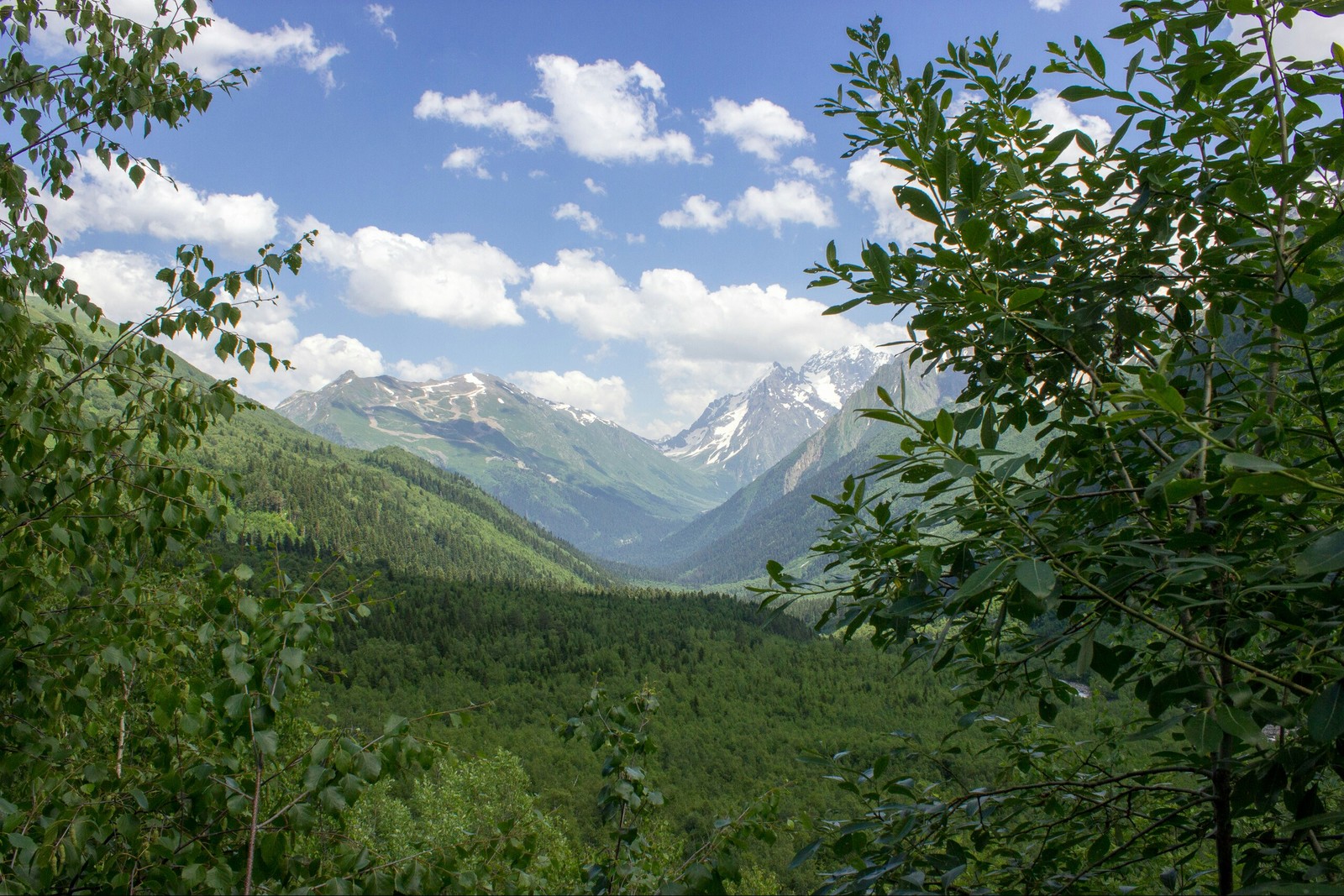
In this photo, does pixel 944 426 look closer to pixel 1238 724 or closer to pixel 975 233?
pixel 975 233

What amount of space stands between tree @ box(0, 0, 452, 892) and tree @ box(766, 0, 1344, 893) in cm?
194

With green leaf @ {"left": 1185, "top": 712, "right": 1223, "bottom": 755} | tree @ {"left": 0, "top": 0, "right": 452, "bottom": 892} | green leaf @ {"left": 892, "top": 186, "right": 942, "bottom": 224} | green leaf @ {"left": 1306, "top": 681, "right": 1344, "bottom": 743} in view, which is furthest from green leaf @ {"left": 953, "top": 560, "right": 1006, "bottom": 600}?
tree @ {"left": 0, "top": 0, "right": 452, "bottom": 892}

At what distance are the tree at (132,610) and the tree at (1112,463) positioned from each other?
6.35 feet

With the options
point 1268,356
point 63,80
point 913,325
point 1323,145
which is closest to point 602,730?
point 913,325

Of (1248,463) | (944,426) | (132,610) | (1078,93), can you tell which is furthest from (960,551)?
(132,610)

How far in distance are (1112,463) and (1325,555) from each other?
142cm

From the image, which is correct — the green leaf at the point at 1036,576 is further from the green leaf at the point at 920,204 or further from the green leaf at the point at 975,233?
the green leaf at the point at 920,204

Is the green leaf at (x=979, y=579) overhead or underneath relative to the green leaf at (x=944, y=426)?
underneath

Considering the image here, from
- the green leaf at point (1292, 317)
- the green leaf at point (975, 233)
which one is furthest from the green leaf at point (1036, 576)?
the green leaf at point (975, 233)

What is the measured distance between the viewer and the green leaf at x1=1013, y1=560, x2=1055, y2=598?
1.39m

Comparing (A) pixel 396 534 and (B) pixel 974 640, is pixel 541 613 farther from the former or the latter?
(B) pixel 974 640

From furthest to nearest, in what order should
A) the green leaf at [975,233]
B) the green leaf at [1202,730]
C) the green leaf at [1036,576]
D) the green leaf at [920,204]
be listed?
1. the green leaf at [920,204]
2. the green leaf at [975,233]
3. the green leaf at [1202,730]
4. the green leaf at [1036,576]

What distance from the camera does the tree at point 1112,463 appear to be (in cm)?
179

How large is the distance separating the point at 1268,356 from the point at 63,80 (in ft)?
→ 19.3
